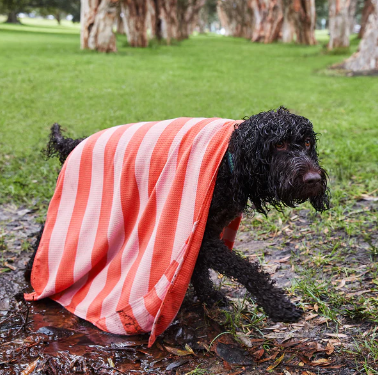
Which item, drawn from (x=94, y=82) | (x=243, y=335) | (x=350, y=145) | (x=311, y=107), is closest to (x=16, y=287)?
(x=243, y=335)

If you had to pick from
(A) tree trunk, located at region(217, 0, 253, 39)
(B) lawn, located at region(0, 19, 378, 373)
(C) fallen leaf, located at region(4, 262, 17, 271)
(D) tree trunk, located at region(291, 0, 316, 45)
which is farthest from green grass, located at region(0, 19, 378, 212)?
(A) tree trunk, located at region(217, 0, 253, 39)

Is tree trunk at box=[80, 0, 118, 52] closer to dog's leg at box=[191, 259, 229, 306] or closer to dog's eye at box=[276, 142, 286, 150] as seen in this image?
dog's leg at box=[191, 259, 229, 306]

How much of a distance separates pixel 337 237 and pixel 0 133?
20.3ft

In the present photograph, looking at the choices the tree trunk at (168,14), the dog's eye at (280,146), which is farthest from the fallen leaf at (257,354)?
the tree trunk at (168,14)

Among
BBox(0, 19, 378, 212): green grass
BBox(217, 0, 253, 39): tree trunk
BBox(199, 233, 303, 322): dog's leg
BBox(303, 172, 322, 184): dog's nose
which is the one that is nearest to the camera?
BBox(303, 172, 322, 184): dog's nose

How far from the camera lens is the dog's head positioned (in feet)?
8.68

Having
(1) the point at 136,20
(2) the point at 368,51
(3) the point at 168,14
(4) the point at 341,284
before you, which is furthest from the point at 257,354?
(3) the point at 168,14

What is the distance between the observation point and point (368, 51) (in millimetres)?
14469

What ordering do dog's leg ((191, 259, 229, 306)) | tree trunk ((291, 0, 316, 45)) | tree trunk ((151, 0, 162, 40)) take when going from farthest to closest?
tree trunk ((291, 0, 316, 45)) < tree trunk ((151, 0, 162, 40)) < dog's leg ((191, 259, 229, 306))

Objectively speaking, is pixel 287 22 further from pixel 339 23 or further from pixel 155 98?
pixel 155 98

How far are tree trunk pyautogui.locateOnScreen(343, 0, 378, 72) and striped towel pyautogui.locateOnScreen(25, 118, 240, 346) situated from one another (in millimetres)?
12246

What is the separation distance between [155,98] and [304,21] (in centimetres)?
2067

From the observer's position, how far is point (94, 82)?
40.8 ft

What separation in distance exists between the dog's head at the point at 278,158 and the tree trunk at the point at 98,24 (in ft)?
49.1
